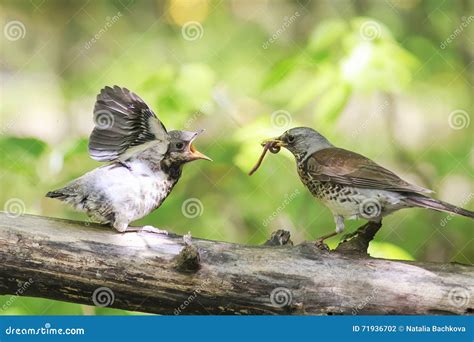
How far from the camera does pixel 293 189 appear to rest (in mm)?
5305

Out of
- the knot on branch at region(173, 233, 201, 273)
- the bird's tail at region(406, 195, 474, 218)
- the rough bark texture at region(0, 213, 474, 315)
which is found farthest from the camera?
the bird's tail at region(406, 195, 474, 218)

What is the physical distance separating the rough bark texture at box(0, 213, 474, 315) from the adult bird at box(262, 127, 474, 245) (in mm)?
341

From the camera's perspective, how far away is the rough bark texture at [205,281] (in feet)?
11.2

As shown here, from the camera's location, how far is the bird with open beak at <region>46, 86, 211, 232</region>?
363cm

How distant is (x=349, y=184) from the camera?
3934 mm

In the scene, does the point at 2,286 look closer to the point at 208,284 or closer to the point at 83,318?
the point at 83,318

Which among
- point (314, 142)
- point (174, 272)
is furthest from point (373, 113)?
point (174, 272)

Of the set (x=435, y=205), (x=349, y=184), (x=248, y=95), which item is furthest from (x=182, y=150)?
(x=248, y=95)

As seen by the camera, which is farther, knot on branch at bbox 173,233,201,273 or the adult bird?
the adult bird

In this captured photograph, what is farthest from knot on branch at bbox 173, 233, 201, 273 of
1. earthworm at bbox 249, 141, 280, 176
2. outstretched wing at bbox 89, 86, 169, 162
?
earthworm at bbox 249, 141, 280, 176

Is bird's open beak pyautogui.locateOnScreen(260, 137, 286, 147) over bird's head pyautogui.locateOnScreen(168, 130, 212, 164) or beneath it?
over

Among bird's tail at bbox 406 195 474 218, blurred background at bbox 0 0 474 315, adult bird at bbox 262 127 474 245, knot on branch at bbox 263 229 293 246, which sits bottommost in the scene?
knot on branch at bbox 263 229 293 246

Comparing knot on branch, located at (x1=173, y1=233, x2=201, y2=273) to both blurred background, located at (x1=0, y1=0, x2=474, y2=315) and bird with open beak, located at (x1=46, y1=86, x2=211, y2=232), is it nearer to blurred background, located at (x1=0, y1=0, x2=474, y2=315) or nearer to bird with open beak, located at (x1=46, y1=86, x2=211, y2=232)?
bird with open beak, located at (x1=46, y1=86, x2=211, y2=232)

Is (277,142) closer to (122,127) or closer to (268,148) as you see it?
(268,148)
